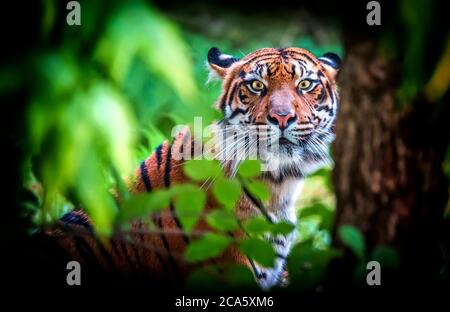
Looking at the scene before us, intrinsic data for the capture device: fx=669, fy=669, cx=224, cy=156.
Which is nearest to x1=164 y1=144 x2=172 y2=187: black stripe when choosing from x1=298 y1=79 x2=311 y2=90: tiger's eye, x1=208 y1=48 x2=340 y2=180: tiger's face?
x1=208 y1=48 x2=340 y2=180: tiger's face

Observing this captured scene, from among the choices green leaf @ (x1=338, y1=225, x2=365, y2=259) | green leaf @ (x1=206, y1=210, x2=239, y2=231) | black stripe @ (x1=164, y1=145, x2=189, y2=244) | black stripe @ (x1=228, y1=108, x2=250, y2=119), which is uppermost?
black stripe @ (x1=228, y1=108, x2=250, y2=119)

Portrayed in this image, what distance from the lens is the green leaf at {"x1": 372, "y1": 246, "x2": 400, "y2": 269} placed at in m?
2.05

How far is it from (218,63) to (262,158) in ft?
1.66

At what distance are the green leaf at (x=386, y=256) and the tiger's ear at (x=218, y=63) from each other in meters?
1.40

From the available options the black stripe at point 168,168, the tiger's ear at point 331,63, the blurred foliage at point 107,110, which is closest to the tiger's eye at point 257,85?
the tiger's ear at point 331,63

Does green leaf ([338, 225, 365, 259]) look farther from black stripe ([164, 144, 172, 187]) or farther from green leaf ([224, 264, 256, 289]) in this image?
black stripe ([164, 144, 172, 187])

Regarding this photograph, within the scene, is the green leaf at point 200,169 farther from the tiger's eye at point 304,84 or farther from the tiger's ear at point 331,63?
the tiger's ear at point 331,63

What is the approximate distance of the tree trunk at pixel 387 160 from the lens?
6.98 ft

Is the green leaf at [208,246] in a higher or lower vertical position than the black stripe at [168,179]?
lower

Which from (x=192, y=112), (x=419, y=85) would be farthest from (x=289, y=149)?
(x=192, y=112)

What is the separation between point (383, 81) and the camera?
213 cm

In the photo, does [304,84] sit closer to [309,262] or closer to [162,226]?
[162,226]

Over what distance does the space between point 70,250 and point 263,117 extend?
1073mm

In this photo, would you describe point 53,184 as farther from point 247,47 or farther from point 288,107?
point 247,47
